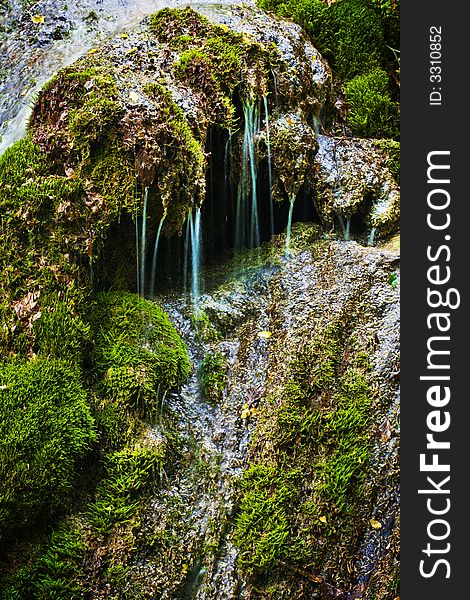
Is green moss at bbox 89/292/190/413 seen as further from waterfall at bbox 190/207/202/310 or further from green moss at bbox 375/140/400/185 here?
green moss at bbox 375/140/400/185

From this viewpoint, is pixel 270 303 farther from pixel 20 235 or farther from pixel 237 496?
pixel 20 235

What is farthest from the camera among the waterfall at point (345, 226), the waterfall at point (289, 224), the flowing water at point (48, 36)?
the waterfall at point (345, 226)

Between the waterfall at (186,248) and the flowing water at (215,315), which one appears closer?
the flowing water at (215,315)

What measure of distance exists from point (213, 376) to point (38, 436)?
136 cm

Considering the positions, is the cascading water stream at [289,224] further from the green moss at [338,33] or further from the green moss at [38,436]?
the green moss at [338,33]

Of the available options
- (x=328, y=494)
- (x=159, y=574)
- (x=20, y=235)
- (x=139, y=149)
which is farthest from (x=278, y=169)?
(x=159, y=574)

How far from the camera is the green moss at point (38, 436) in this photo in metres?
3.24

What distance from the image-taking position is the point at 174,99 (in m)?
4.32

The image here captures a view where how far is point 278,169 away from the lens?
5066mm

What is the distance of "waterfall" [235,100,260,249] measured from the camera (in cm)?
492

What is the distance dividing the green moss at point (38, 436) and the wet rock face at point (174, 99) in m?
1.25

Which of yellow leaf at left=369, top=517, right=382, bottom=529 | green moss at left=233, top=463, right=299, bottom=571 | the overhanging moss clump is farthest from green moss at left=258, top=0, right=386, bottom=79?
yellow leaf at left=369, top=517, right=382, bottom=529

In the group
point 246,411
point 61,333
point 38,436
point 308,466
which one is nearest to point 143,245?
point 61,333

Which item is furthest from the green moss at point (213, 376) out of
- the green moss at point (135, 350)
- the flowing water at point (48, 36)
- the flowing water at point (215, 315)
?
the flowing water at point (48, 36)
